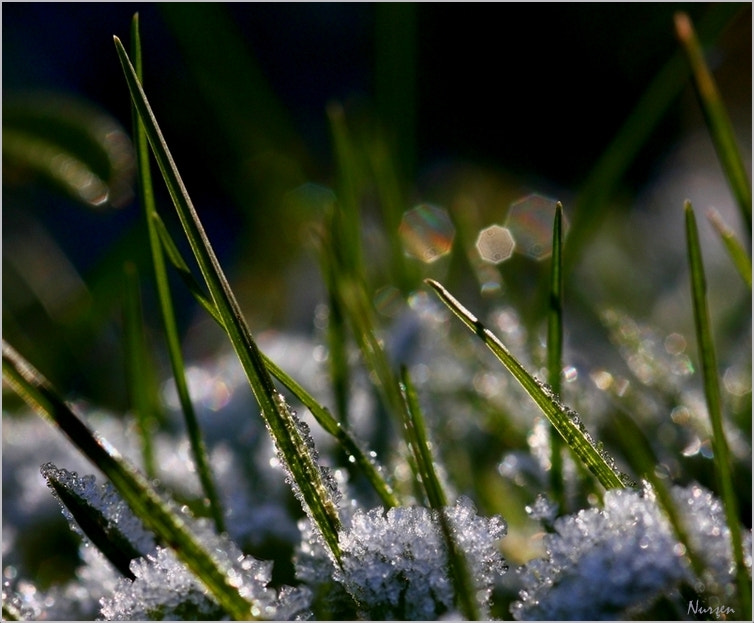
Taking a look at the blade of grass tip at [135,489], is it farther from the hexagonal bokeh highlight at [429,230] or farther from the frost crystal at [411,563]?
the hexagonal bokeh highlight at [429,230]

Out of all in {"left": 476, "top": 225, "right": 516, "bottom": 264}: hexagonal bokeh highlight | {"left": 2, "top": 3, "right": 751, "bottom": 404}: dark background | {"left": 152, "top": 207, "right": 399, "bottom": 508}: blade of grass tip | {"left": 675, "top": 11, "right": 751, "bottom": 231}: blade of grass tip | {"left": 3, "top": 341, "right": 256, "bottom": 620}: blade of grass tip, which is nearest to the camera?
{"left": 3, "top": 341, "right": 256, "bottom": 620}: blade of grass tip

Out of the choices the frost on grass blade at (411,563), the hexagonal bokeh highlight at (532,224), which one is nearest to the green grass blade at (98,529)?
the frost on grass blade at (411,563)

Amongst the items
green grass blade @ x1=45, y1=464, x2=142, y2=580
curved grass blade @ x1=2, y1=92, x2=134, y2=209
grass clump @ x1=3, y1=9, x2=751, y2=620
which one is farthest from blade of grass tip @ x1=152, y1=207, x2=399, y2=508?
curved grass blade @ x1=2, y1=92, x2=134, y2=209

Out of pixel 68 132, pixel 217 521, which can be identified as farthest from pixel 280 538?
pixel 68 132

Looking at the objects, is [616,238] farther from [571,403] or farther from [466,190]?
[571,403]

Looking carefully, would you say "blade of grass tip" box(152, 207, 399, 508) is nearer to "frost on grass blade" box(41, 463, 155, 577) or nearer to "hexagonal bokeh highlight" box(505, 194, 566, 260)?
"frost on grass blade" box(41, 463, 155, 577)

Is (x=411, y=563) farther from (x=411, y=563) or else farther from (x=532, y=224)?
(x=532, y=224)

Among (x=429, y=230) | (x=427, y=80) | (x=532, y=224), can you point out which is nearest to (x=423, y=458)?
(x=429, y=230)
